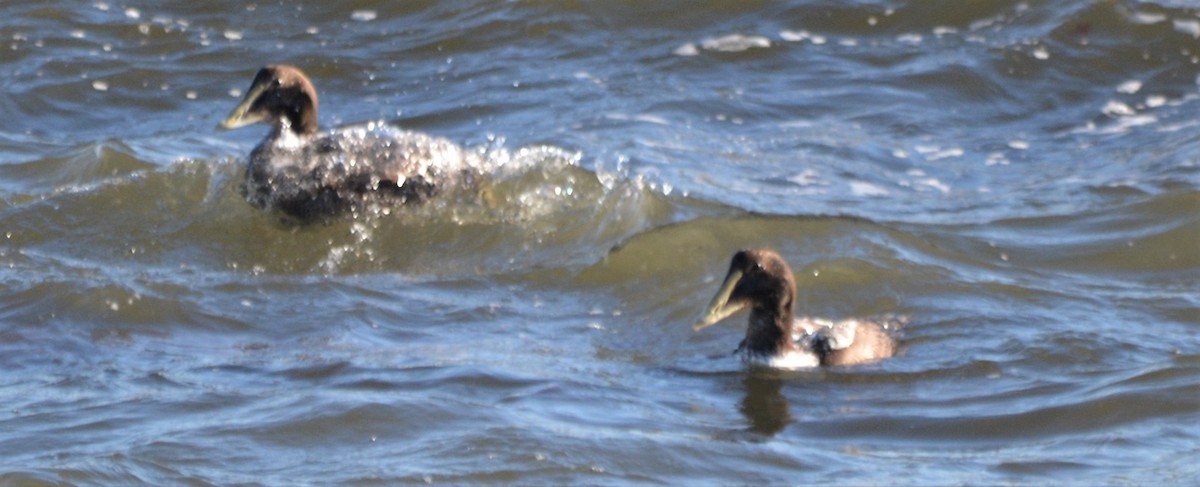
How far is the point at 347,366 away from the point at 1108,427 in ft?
9.63

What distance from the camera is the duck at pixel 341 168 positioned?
10.1 metres

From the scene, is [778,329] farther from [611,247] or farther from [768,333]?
[611,247]

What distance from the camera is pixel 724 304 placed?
8.23 metres

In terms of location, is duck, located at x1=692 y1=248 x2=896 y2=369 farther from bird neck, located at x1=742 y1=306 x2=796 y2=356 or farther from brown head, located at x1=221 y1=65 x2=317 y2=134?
brown head, located at x1=221 y1=65 x2=317 y2=134

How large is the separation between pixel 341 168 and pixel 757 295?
9.37 feet

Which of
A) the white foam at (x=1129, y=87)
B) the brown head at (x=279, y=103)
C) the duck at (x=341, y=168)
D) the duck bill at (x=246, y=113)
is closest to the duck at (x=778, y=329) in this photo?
the duck at (x=341, y=168)

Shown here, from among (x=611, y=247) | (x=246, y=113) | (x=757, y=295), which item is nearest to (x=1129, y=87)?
(x=611, y=247)

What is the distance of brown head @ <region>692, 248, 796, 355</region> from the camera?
8156mm

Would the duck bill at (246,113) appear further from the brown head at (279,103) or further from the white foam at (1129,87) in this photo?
the white foam at (1129,87)

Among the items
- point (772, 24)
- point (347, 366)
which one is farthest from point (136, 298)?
point (772, 24)

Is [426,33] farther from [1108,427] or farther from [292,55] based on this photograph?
[1108,427]

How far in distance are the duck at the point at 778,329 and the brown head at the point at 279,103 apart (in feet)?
10.6

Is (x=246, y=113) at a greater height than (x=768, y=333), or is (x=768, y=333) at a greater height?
(x=246, y=113)

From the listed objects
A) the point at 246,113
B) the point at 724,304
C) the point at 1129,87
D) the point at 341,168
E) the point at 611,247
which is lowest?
the point at 1129,87
